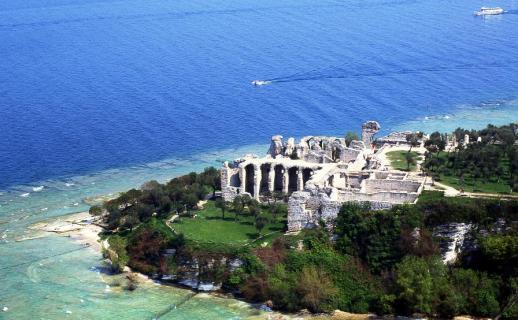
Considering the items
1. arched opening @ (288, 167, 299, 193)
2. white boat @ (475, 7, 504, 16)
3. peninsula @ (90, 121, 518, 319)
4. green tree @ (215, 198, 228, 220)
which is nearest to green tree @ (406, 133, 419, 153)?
peninsula @ (90, 121, 518, 319)

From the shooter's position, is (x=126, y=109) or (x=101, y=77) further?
(x=101, y=77)

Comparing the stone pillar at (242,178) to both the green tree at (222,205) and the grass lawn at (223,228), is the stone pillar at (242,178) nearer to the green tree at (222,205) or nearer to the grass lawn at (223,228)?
the green tree at (222,205)

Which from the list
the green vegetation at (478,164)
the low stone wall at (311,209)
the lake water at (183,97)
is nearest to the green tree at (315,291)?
the lake water at (183,97)

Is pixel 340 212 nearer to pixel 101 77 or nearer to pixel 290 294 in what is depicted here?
pixel 290 294

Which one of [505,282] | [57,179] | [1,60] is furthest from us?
[1,60]

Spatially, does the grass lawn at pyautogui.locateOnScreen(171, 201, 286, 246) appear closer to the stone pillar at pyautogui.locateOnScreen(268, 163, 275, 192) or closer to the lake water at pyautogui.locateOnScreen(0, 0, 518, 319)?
the stone pillar at pyautogui.locateOnScreen(268, 163, 275, 192)

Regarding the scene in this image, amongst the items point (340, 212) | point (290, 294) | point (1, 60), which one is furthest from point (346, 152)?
point (1, 60)
